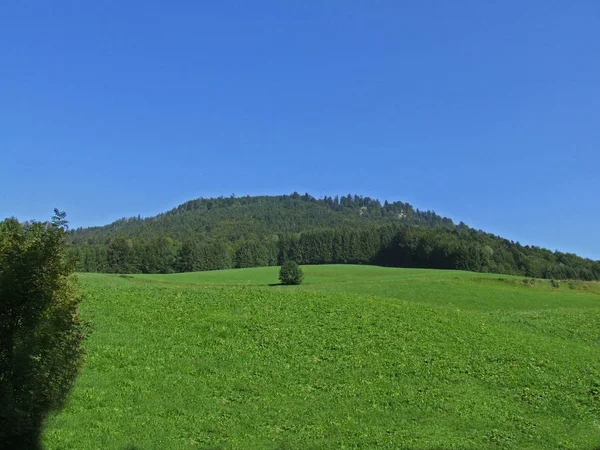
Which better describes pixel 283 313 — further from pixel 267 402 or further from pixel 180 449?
pixel 180 449

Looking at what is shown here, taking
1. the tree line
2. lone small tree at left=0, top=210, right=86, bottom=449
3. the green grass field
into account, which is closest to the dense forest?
the tree line

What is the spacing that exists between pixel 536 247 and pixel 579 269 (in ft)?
62.3

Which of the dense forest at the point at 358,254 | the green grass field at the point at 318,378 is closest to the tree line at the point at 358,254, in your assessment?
the dense forest at the point at 358,254

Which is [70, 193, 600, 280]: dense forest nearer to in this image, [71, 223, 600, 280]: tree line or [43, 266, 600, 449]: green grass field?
[71, 223, 600, 280]: tree line

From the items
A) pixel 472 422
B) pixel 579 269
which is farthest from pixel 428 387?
pixel 579 269

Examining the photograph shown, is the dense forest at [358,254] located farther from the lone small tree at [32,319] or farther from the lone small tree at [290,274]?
the lone small tree at [32,319]

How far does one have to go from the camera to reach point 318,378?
18344mm

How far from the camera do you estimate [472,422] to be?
1531cm

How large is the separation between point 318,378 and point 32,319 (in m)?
10.7

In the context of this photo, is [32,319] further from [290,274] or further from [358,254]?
[358,254]

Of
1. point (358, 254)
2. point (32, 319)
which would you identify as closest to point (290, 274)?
point (32, 319)

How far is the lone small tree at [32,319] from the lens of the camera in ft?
33.9

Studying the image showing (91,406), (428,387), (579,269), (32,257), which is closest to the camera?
(32,257)

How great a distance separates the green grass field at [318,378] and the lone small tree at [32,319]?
1.83m
